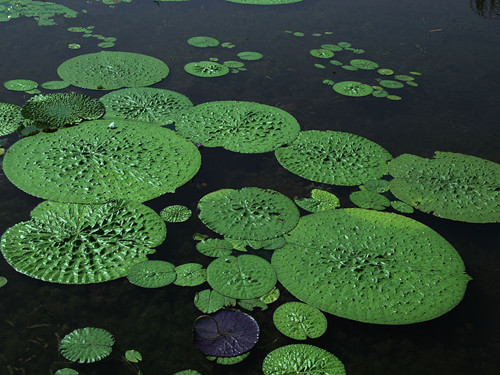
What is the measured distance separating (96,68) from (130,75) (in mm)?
339

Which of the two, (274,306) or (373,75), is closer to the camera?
(274,306)

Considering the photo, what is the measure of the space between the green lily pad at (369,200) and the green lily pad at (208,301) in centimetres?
120

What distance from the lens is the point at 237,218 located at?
2.92 metres

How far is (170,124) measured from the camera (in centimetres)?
379

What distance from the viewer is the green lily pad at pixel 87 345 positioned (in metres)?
2.18

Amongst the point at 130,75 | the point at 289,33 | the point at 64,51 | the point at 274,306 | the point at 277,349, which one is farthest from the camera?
the point at 289,33

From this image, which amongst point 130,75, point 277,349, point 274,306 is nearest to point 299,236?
point 274,306

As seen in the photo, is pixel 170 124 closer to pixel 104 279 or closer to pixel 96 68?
pixel 96 68

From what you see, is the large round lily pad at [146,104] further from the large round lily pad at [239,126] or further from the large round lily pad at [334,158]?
the large round lily pad at [334,158]

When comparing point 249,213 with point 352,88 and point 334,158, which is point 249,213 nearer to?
point 334,158

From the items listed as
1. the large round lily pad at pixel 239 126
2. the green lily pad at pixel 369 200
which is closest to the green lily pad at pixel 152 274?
the large round lily pad at pixel 239 126

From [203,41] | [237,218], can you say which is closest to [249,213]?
[237,218]

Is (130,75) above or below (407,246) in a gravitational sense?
above

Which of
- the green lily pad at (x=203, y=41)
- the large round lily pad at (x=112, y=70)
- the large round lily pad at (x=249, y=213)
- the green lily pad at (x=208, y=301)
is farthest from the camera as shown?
the green lily pad at (x=203, y=41)
